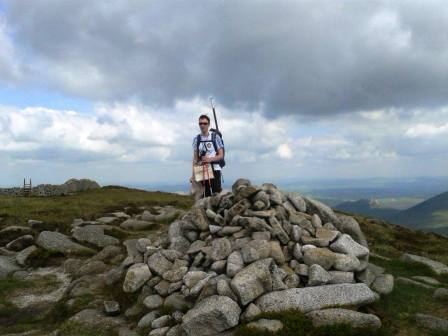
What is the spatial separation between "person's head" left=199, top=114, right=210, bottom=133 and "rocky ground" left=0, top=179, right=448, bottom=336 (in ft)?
9.57

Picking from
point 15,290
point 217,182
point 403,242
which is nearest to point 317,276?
point 217,182

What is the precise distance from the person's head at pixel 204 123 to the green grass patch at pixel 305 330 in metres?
9.00

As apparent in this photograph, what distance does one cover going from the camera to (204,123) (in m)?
18.5

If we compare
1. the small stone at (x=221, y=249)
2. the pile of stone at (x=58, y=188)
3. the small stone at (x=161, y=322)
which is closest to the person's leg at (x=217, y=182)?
the small stone at (x=221, y=249)

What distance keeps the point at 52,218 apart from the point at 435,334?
30.9 metres

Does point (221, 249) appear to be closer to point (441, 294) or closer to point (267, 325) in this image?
point (267, 325)

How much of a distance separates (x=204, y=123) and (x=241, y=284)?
7776 mm

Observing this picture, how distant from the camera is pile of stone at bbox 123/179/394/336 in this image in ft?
41.9

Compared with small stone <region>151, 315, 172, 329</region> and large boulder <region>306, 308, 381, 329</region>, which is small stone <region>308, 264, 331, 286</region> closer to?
large boulder <region>306, 308, 381, 329</region>

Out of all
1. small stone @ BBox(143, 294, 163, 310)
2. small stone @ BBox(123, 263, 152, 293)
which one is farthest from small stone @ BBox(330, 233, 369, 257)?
small stone @ BBox(123, 263, 152, 293)

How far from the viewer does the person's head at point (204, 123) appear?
60.4ft

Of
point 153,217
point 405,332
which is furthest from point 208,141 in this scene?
point 153,217

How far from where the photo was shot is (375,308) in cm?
1410

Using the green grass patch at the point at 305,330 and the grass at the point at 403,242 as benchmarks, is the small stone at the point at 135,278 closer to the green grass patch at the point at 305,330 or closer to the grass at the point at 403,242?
the green grass patch at the point at 305,330
